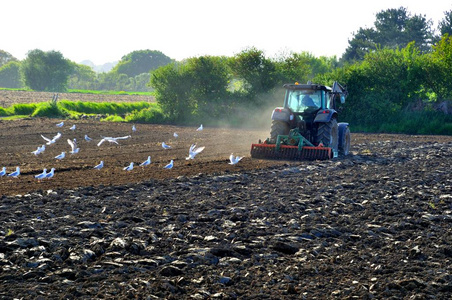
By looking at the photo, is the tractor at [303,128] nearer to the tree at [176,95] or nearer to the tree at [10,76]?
the tree at [176,95]

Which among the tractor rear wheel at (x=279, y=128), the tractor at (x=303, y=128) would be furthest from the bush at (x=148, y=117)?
the tractor rear wheel at (x=279, y=128)

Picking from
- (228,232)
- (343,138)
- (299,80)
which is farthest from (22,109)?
(228,232)

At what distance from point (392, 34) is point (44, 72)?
2366 inches

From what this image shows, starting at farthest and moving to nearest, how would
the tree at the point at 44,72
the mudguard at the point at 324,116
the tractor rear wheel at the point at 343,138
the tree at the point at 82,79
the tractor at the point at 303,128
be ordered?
the tree at the point at 82,79
the tree at the point at 44,72
the tractor rear wheel at the point at 343,138
the tractor at the point at 303,128
the mudguard at the point at 324,116

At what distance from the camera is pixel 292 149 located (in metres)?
18.4

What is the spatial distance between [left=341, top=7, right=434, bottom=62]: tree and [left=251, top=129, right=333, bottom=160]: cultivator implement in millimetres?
55582

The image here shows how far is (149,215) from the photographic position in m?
10.1

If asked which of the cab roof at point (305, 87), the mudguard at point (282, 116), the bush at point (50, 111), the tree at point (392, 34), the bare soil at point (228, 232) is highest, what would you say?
the tree at point (392, 34)

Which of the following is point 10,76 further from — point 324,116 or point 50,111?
point 324,116

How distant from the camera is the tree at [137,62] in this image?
169000 millimetres

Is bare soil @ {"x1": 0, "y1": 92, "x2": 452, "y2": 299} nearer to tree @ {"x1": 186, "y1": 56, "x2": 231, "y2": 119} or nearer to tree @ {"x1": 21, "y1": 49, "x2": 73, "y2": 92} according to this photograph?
tree @ {"x1": 186, "y1": 56, "x2": 231, "y2": 119}

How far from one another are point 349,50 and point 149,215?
68914 mm

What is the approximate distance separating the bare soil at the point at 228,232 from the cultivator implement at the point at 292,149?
1.13 metres

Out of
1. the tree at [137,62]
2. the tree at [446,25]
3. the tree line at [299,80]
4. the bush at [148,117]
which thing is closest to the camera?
the tree line at [299,80]
